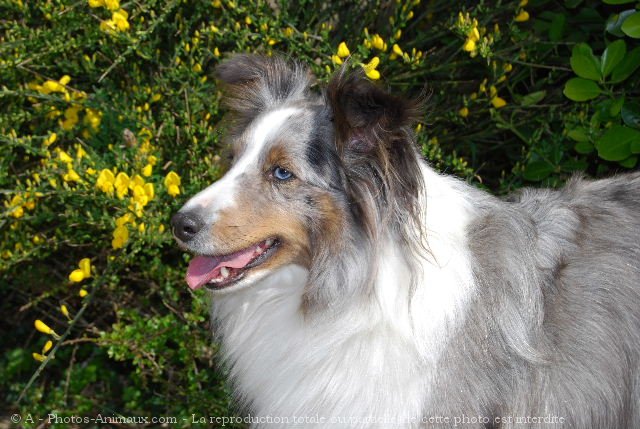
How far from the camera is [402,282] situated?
113 inches

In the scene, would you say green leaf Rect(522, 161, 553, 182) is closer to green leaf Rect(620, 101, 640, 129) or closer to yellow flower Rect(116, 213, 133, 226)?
green leaf Rect(620, 101, 640, 129)

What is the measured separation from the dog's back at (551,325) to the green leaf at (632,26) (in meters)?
0.95

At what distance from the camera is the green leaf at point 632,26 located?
3.56 meters

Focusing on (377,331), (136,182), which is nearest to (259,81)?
(136,182)

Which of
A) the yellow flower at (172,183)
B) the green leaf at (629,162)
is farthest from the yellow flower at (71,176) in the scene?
the green leaf at (629,162)

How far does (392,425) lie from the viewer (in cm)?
282

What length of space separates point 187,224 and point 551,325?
4.52 feet

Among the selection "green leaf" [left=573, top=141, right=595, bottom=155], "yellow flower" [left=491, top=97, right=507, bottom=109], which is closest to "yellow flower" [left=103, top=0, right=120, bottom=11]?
"yellow flower" [left=491, top=97, right=507, bottom=109]

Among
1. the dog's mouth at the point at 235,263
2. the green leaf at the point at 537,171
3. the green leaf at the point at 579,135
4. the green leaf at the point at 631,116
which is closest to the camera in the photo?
the dog's mouth at the point at 235,263

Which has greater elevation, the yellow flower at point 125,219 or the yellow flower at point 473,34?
the yellow flower at point 473,34

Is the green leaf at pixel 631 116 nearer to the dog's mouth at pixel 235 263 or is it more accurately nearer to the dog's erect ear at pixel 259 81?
the dog's erect ear at pixel 259 81

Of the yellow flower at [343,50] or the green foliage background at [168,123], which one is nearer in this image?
the yellow flower at [343,50]

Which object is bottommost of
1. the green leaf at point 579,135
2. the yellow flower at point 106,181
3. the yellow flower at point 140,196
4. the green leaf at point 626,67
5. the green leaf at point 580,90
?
the green leaf at point 579,135

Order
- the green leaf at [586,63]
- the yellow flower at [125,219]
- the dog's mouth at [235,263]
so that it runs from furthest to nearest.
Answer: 1. the green leaf at [586,63]
2. the yellow flower at [125,219]
3. the dog's mouth at [235,263]
